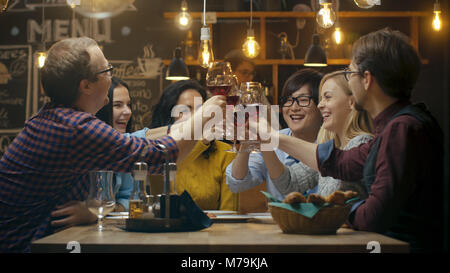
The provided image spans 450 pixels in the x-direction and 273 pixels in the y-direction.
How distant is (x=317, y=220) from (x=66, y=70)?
1147 millimetres

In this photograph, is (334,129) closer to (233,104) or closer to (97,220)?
(233,104)

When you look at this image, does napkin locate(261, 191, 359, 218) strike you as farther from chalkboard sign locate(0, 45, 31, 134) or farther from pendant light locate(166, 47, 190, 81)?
chalkboard sign locate(0, 45, 31, 134)

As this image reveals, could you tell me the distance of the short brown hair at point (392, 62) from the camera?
184cm

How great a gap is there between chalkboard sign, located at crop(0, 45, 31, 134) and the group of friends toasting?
121 inches

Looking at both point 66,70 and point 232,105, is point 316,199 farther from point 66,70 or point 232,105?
point 66,70

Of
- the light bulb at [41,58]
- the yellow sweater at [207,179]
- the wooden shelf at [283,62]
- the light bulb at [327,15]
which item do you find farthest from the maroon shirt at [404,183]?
the wooden shelf at [283,62]

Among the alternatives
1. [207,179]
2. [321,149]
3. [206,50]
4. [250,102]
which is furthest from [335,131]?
[207,179]

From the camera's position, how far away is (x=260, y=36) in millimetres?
4801

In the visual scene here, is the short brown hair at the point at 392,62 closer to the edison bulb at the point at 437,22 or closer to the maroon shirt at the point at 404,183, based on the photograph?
the maroon shirt at the point at 404,183

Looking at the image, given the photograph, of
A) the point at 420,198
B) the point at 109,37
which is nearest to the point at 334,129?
the point at 420,198

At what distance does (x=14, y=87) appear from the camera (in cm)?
498

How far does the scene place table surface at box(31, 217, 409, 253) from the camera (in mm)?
1400

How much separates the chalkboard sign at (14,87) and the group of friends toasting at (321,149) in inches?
121

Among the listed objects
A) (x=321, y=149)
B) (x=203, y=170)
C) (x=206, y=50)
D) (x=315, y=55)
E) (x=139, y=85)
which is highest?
(x=315, y=55)
